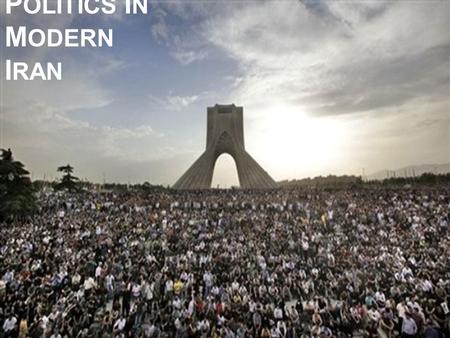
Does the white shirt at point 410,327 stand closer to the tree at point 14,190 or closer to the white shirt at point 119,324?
the white shirt at point 119,324

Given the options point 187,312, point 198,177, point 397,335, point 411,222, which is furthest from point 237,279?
point 198,177

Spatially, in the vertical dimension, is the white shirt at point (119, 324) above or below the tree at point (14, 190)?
below

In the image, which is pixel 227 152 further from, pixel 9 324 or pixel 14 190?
Answer: pixel 9 324

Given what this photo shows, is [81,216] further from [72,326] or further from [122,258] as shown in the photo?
[72,326]

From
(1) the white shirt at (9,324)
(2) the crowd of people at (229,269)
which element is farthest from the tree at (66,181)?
(1) the white shirt at (9,324)

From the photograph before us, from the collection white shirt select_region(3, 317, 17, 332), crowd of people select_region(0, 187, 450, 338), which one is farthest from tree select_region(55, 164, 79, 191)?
white shirt select_region(3, 317, 17, 332)

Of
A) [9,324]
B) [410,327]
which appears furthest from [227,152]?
[410,327]

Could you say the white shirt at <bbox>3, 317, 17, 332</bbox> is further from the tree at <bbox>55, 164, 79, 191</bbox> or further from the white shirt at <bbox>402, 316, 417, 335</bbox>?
the tree at <bbox>55, 164, 79, 191</bbox>
